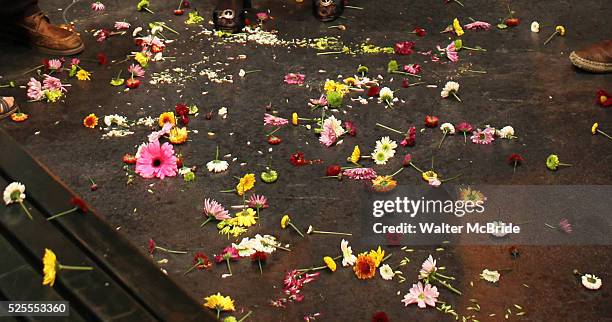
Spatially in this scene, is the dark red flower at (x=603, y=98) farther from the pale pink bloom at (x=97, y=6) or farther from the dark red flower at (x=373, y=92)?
the pale pink bloom at (x=97, y=6)

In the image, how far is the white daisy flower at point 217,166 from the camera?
281 centimetres

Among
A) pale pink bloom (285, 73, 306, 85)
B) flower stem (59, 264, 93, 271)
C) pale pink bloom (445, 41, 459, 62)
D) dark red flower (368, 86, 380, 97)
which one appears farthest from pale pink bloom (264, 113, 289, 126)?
flower stem (59, 264, 93, 271)

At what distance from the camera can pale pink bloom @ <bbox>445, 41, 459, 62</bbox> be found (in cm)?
345

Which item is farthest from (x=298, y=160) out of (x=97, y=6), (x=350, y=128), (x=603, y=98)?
(x=97, y=6)

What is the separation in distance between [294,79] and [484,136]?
0.84m

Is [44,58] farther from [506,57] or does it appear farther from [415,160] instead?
[506,57]

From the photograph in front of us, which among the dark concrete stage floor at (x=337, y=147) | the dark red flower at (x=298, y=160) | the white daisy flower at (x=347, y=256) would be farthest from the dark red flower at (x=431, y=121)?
the white daisy flower at (x=347, y=256)

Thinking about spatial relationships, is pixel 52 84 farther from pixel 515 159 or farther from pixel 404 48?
pixel 515 159

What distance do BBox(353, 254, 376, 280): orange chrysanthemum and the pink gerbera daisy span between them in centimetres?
80

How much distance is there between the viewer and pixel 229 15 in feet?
12.1

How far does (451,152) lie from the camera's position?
113 inches

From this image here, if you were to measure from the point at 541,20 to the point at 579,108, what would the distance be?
0.79 m

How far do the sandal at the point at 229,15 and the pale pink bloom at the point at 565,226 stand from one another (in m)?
1.83

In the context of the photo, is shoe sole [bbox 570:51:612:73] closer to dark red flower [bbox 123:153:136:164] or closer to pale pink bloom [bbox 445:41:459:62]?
pale pink bloom [bbox 445:41:459:62]
